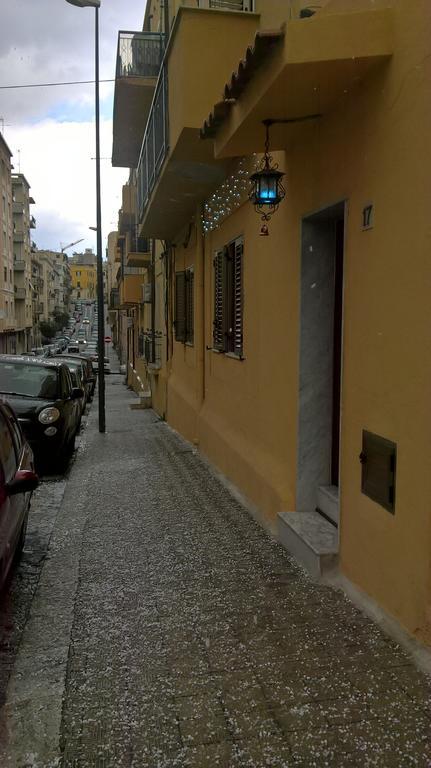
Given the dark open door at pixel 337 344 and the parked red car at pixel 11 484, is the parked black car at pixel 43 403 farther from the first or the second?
the dark open door at pixel 337 344

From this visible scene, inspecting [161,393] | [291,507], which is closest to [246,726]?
[291,507]

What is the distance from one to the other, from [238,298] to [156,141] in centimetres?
255

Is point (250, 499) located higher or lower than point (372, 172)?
lower

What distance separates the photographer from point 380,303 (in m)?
3.69

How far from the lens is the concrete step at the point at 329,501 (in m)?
4.84

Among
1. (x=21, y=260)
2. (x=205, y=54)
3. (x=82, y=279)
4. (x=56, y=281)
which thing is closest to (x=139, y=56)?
(x=205, y=54)

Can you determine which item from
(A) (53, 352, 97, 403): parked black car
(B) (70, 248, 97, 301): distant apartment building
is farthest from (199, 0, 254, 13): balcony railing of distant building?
(B) (70, 248, 97, 301): distant apartment building

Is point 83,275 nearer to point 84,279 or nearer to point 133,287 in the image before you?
point 84,279

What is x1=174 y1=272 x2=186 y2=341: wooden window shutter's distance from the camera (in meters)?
11.8

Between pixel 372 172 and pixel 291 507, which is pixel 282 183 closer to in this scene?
pixel 372 172

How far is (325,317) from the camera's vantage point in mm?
5035

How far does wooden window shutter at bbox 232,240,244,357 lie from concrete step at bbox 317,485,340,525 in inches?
101

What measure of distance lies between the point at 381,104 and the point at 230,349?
451 cm

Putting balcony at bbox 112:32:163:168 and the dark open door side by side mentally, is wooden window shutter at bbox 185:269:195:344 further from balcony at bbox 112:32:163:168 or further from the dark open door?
the dark open door
